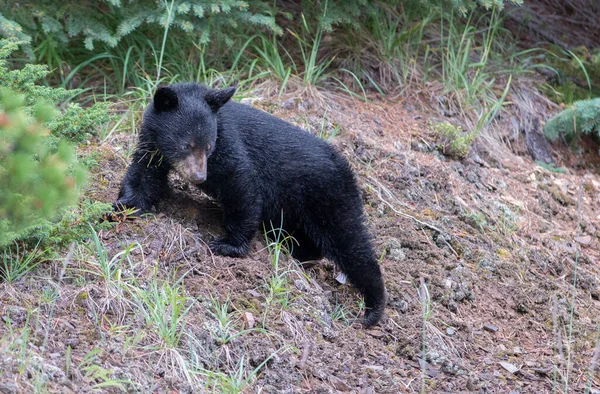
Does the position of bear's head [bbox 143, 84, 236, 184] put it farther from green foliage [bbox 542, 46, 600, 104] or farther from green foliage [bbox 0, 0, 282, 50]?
green foliage [bbox 542, 46, 600, 104]

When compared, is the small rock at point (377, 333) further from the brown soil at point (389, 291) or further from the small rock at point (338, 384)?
the small rock at point (338, 384)

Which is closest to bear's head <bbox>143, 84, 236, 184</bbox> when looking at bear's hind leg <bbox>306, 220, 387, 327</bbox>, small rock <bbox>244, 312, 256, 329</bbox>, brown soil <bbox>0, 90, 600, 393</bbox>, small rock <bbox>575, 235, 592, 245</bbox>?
brown soil <bbox>0, 90, 600, 393</bbox>

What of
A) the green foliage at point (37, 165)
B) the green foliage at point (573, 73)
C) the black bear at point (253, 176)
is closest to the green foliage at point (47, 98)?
the green foliage at point (37, 165)

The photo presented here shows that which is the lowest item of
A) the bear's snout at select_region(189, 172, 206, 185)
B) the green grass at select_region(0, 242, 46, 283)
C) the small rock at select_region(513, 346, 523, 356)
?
the small rock at select_region(513, 346, 523, 356)

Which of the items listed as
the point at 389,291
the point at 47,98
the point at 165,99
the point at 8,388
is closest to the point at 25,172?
the point at 8,388

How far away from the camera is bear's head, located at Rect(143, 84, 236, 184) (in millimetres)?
4289

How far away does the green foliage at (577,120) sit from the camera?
757 centimetres

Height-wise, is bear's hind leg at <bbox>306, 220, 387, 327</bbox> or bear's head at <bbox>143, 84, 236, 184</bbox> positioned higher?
bear's head at <bbox>143, 84, 236, 184</bbox>

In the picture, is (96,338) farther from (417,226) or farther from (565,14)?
(565,14)

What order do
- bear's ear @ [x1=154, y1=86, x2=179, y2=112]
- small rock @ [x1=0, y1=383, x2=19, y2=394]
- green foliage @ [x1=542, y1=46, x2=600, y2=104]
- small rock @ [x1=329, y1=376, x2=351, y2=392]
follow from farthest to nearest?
1. green foliage @ [x1=542, y1=46, x2=600, y2=104]
2. bear's ear @ [x1=154, y1=86, x2=179, y2=112]
3. small rock @ [x1=329, y1=376, x2=351, y2=392]
4. small rock @ [x1=0, y1=383, x2=19, y2=394]

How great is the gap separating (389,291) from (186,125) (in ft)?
5.76

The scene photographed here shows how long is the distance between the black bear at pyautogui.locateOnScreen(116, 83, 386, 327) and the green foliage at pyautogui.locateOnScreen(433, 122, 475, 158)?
2.08 metres

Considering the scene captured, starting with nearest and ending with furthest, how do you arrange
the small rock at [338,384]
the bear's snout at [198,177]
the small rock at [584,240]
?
the small rock at [338,384] < the bear's snout at [198,177] < the small rock at [584,240]

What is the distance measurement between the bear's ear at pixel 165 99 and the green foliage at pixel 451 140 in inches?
124
